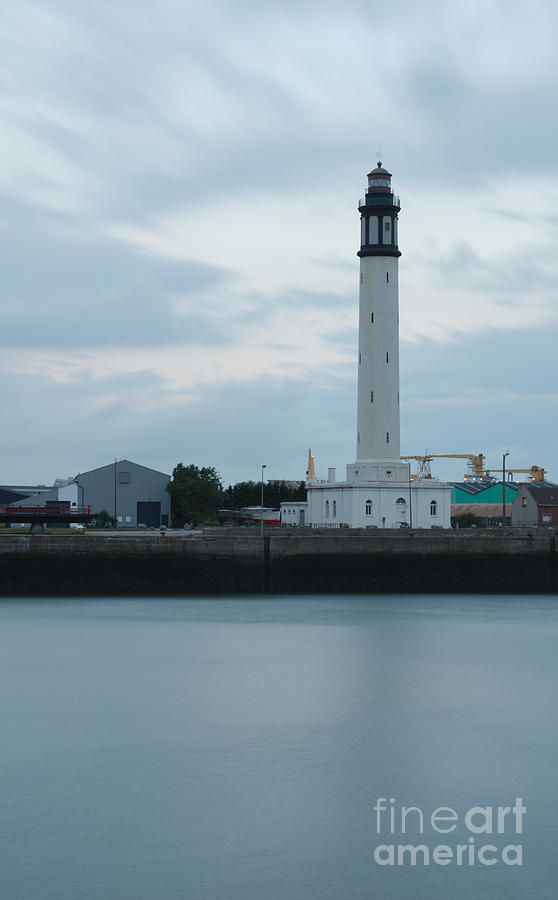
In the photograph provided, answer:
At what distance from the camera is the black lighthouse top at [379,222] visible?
6034 centimetres

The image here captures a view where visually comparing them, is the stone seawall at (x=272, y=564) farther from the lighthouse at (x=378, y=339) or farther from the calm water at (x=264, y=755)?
the lighthouse at (x=378, y=339)

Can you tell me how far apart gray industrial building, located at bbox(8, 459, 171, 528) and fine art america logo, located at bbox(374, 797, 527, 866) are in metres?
67.6

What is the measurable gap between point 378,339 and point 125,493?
31970 millimetres

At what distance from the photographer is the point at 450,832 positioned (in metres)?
15.1

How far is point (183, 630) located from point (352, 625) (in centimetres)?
590

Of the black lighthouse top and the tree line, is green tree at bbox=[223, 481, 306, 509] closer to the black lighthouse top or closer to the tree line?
the tree line

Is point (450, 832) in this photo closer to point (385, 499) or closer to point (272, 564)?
point (272, 564)

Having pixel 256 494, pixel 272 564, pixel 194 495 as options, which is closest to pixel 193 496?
pixel 194 495

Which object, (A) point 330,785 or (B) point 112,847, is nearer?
(B) point 112,847

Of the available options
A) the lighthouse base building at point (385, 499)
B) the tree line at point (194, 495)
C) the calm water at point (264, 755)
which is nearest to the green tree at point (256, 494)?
the tree line at point (194, 495)

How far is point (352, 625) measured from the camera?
3628 centimetres

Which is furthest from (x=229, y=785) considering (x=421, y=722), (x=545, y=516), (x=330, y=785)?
(x=545, y=516)

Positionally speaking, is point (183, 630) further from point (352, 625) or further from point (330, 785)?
point (330, 785)

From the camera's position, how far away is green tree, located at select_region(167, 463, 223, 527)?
275ft
